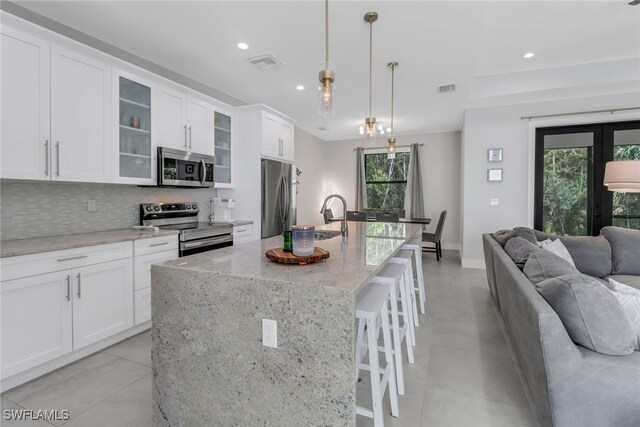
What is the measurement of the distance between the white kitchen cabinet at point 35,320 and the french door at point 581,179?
6.12 m

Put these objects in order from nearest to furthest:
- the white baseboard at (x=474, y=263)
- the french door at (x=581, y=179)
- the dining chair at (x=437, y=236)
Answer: the french door at (x=581, y=179) < the white baseboard at (x=474, y=263) < the dining chair at (x=437, y=236)

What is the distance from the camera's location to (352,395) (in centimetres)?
115

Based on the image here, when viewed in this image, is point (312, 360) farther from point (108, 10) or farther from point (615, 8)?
point (615, 8)

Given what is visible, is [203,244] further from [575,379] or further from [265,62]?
[575,379]

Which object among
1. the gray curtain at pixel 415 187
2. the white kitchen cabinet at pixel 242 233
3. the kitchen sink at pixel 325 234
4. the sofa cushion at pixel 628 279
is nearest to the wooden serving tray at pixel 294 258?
the kitchen sink at pixel 325 234

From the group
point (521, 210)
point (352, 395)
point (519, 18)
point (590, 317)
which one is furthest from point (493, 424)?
point (521, 210)

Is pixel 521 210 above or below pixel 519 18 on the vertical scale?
below

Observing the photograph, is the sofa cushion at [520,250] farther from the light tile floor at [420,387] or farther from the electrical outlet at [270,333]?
the electrical outlet at [270,333]

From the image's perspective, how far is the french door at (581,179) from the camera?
457cm

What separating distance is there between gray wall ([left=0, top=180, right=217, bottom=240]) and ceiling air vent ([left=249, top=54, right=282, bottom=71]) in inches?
72.2

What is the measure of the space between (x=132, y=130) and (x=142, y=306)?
1705 mm

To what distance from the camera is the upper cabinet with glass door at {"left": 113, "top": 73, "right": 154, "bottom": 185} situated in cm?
287

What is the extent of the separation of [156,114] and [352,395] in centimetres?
326

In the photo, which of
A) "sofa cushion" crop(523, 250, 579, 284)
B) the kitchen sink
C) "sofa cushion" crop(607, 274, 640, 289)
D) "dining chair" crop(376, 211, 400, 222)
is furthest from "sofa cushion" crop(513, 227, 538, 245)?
"dining chair" crop(376, 211, 400, 222)
